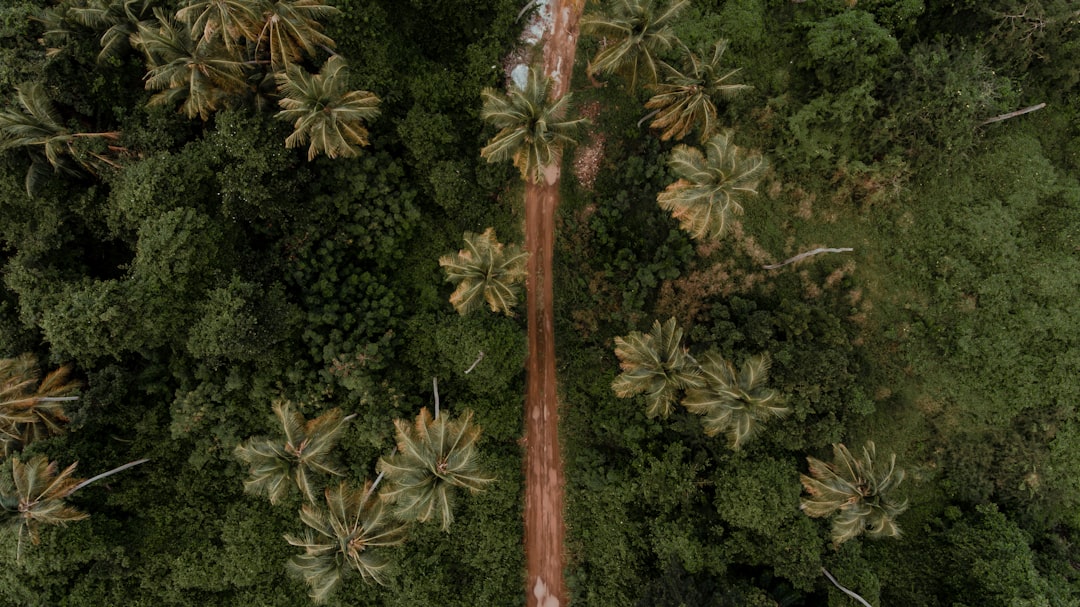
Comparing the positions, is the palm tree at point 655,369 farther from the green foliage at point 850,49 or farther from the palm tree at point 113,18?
the palm tree at point 113,18

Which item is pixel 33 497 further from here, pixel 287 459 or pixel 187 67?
pixel 187 67

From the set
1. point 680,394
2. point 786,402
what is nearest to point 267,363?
point 680,394

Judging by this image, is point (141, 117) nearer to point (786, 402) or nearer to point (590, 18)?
point (590, 18)

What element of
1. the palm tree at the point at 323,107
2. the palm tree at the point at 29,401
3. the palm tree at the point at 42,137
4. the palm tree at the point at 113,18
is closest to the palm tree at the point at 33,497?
the palm tree at the point at 29,401

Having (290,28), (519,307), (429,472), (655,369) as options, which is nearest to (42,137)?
(290,28)

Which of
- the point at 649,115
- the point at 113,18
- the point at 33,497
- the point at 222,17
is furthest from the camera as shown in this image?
the point at 649,115

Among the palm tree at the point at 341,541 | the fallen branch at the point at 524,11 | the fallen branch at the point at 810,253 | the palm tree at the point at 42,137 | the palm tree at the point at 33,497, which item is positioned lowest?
the palm tree at the point at 341,541
